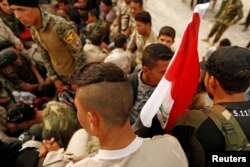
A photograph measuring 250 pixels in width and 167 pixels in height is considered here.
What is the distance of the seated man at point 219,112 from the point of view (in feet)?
5.07

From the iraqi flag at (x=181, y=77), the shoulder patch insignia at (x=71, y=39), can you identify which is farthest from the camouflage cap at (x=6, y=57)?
the iraqi flag at (x=181, y=77)

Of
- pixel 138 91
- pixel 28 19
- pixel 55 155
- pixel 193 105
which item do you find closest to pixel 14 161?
pixel 55 155

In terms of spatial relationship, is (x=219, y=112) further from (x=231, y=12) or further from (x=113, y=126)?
(x=231, y=12)

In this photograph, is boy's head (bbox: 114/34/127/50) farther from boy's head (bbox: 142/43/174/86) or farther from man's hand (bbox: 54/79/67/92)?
boy's head (bbox: 142/43/174/86)

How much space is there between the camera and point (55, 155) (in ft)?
6.11

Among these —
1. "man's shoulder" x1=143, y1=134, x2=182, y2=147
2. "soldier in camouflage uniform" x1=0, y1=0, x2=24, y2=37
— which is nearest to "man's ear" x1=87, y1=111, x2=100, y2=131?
"man's shoulder" x1=143, y1=134, x2=182, y2=147

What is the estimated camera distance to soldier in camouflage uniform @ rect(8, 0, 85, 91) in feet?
9.29

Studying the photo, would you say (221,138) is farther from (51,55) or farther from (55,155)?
(51,55)

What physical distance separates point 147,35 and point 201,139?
7.91 feet

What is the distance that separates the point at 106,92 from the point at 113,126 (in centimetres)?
15

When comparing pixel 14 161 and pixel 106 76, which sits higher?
pixel 106 76

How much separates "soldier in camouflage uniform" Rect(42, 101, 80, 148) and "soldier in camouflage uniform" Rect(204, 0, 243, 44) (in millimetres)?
4151

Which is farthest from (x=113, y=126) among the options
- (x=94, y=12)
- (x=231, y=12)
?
(x=231, y=12)

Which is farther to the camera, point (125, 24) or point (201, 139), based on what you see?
point (125, 24)
